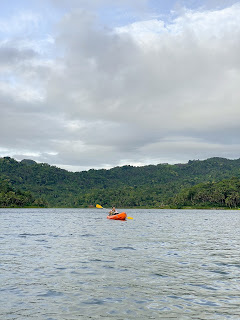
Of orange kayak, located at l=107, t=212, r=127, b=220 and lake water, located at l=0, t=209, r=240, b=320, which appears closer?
lake water, located at l=0, t=209, r=240, b=320

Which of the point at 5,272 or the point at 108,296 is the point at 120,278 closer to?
the point at 108,296

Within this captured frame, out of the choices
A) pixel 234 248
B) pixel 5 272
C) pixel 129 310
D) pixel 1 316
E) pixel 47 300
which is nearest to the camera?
pixel 1 316

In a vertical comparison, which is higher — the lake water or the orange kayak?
the orange kayak

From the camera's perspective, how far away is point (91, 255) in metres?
30.4

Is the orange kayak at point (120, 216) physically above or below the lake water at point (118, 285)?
above

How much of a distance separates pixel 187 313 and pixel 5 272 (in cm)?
1316

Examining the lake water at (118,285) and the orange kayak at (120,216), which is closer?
the lake water at (118,285)

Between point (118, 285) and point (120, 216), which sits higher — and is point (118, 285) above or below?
below

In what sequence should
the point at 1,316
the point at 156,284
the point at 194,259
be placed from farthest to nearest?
the point at 194,259 < the point at 156,284 < the point at 1,316

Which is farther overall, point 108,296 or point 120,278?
point 120,278

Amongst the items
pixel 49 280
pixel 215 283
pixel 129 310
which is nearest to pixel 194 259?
pixel 215 283

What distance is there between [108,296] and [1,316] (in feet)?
17.4

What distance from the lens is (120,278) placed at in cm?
2114

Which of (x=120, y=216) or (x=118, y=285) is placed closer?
(x=118, y=285)
